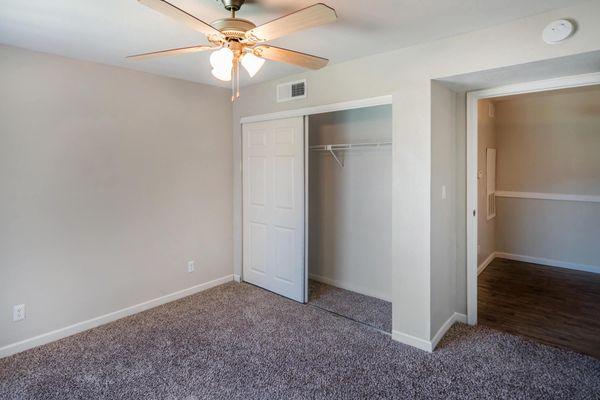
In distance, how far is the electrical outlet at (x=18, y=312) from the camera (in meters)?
2.67

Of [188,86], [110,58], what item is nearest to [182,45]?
[110,58]

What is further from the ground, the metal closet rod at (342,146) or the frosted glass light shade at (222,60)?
the frosted glass light shade at (222,60)

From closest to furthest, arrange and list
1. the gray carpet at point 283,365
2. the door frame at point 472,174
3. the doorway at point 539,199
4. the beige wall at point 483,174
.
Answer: the gray carpet at point 283,365 → the door frame at point 472,174 → the doorway at point 539,199 → the beige wall at point 483,174

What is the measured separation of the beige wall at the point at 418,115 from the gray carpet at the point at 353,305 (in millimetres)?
367

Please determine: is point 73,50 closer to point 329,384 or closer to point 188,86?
point 188,86

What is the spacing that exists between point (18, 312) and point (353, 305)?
291 cm

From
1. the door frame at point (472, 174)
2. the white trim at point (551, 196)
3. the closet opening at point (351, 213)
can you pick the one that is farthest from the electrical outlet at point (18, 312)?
the white trim at point (551, 196)

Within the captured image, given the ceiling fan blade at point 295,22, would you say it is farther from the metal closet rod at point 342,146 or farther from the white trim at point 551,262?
the white trim at point 551,262

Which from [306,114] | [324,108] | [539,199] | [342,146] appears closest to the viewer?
[324,108]

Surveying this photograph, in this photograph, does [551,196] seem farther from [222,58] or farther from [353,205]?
[222,58]

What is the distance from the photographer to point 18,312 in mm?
2686

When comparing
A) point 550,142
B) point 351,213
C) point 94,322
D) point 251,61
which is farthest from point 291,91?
point 550,142

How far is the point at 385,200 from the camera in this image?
3.60 metres

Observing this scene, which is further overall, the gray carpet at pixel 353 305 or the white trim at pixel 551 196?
the white trim at pixel 551 196
